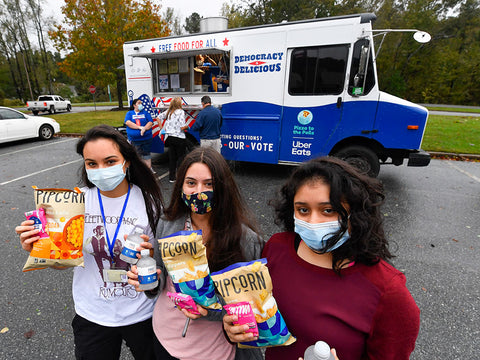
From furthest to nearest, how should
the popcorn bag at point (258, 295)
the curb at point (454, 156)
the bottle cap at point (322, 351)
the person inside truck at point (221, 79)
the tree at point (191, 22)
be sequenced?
the tree at point (191, 22), the curb at point (454, 156), the person inside truck at point (221, 79), the popcorn bag at point (258, 295), the bottle cap at point (322, 351)

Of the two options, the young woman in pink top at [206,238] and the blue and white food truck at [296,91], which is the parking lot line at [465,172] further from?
the young woman in pink top at [206,238]

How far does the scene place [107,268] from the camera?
147 centimetres

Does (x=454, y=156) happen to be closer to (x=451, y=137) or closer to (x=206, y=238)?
(x=451, y=137)

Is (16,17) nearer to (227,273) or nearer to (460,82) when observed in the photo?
(227,273)

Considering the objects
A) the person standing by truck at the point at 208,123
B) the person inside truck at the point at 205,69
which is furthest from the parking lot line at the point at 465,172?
the person inside truck at the point at 205,69

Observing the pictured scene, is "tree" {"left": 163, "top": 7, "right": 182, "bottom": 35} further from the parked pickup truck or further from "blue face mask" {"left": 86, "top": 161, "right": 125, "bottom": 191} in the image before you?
"blue face mask" {"left": 86, "top": 161, "right": 125, "bottom": 191}

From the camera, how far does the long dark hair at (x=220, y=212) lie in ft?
4.45

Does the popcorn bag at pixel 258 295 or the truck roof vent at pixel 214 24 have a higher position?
the truck roof vent at pixel 214 24

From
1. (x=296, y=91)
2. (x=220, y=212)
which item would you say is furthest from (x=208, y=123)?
(x=220, y=212)

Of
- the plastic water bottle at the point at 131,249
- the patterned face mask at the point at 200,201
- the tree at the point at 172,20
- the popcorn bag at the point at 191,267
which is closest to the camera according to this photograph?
the popcorn bag at the point at 191,267

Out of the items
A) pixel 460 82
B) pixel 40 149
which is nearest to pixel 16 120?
pixel 40 149

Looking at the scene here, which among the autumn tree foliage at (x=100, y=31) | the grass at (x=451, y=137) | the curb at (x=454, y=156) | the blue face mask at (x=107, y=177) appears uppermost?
the autumn tree foliage at (x=100, y=31)

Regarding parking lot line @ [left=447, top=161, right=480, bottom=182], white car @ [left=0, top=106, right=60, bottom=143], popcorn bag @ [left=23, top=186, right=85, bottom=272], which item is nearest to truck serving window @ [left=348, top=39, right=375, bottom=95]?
parking lot line @ [left=447, top=161, right=480, bottom=182]

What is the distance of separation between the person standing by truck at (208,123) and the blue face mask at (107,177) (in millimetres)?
4050
